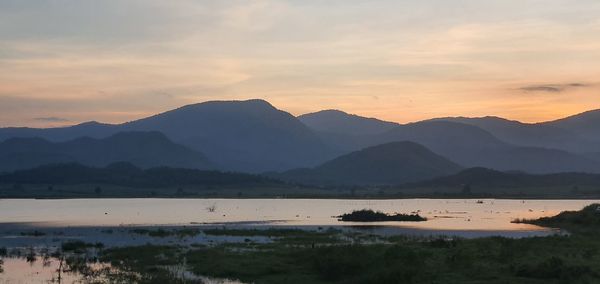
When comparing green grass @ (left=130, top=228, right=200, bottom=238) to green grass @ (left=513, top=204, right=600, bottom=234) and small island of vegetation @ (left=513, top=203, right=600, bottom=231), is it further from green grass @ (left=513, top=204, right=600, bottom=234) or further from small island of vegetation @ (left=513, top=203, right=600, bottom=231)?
small island of vegetation @ (left=513, top=203, right=600, bottom=231)

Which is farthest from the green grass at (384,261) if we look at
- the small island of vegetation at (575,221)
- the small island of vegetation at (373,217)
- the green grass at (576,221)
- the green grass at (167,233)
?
the small island of vegetation at (373,217)

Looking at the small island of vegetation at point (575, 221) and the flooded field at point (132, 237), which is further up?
the small island of vegetation at point (575, 221)

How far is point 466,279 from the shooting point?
46562 millimetres

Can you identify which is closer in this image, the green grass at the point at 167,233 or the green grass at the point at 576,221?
the green grass at the point at 167,233

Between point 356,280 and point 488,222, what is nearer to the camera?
point 356,280

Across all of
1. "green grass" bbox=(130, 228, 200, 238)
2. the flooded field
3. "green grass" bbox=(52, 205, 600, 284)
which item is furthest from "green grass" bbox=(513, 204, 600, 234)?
"green grass" bbox=(130, 228, 200, 238)

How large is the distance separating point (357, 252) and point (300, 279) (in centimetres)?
575

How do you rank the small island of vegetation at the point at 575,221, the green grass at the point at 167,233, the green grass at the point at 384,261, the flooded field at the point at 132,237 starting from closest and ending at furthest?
1. the green grass at the point at 384,261
2. the flooded field at the point at 132,237
3. the green grass at the point at 167,233
4. the small island of vegetation at the point at 575,221

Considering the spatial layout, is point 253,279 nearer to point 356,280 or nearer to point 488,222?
point 356,280

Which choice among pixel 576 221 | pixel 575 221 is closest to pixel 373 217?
pixel 575 221

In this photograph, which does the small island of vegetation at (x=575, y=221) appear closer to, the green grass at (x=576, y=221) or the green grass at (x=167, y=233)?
the green grass at (x=576, y=221)

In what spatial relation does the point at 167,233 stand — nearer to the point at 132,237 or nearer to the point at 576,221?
the point at 132,237

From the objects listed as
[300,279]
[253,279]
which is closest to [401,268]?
[300,279]

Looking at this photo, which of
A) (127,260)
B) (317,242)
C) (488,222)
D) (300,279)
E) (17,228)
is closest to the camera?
(300,279)
